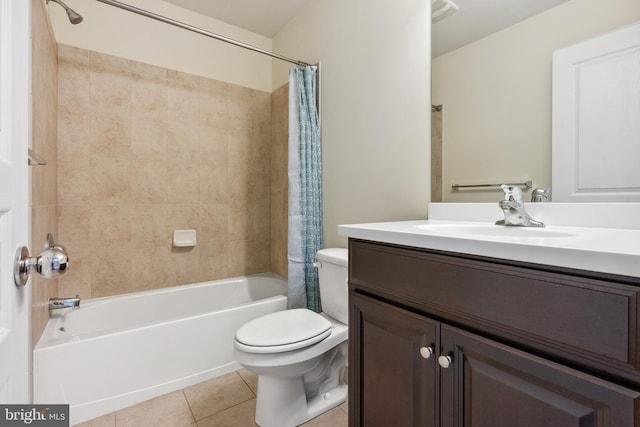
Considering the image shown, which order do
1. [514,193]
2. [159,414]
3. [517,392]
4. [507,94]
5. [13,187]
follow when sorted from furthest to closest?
[159,414]
[507,94]
[514,193]
[517,392]
[13,187]

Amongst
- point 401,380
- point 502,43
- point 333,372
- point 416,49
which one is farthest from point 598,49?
point 333,372

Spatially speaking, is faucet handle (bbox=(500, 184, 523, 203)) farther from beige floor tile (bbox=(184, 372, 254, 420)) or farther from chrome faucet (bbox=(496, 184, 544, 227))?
beige floor tile (bbox=(184, 372, 254, 420))

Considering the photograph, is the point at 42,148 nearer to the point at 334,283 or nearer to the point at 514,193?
the point at 334,283

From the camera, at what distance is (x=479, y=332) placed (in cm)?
66

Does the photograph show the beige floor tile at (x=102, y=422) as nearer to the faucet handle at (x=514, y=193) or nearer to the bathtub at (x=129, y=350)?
the bathtub at (x=129, y=350)

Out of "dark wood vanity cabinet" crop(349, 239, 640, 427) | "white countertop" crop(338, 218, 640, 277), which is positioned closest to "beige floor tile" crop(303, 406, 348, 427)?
"dark wood vanity cabinet" crop(349, 239, 640, 427)

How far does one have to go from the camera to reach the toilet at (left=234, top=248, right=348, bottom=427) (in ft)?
3.94

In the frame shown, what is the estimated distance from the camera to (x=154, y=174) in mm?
2076

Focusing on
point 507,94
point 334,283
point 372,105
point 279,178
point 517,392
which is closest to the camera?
point 517,392

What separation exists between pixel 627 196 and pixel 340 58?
1.54m

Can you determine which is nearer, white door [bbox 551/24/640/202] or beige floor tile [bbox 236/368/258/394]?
white door [bbox 551/24/640/202]

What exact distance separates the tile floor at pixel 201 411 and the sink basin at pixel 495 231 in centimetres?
101

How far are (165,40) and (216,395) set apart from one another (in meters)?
2.32

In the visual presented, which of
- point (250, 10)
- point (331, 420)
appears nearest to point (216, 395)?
point (331, 420)
